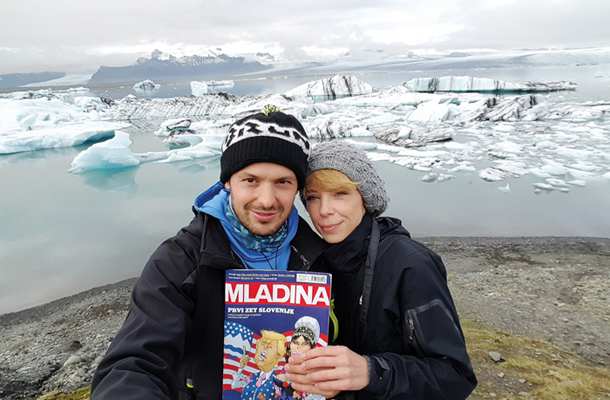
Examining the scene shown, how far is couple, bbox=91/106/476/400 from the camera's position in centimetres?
111

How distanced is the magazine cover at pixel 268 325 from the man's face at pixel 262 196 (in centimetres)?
21

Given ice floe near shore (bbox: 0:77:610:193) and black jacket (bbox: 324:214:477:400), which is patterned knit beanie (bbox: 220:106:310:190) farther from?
ice floe near shore (bbox: 0:77:610:193)

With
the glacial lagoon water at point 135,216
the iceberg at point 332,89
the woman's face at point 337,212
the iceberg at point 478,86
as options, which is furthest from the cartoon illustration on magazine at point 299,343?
the iceberg at point 478,86

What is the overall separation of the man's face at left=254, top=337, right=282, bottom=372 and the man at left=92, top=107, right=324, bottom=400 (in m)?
0.15

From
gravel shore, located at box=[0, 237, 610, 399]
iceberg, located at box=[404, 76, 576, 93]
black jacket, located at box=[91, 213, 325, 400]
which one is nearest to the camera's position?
black jacket, located at box=[91, 213, 325, 400]

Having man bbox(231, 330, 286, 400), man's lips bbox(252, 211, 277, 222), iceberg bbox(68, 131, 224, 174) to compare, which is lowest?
iceberg bbox(68, 131, 224, 174)

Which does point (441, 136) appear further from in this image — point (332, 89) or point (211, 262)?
point (332, 89)

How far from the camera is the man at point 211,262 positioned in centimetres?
108

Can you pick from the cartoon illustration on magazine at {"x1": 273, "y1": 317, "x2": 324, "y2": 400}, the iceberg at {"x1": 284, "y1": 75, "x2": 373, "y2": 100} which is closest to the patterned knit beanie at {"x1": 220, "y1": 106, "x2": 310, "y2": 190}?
the cartoon illustration on magazine at {"x1": 273, "y1": 317, "x2": 324, "y2": 400}

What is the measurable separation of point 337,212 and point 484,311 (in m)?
2.92

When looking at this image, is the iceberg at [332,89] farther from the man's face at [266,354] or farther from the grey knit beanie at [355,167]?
the man's face at [266,354]

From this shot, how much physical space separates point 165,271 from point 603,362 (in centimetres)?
325

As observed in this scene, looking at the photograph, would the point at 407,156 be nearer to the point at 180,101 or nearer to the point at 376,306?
the point at 376,306

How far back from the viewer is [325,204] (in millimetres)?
1488
